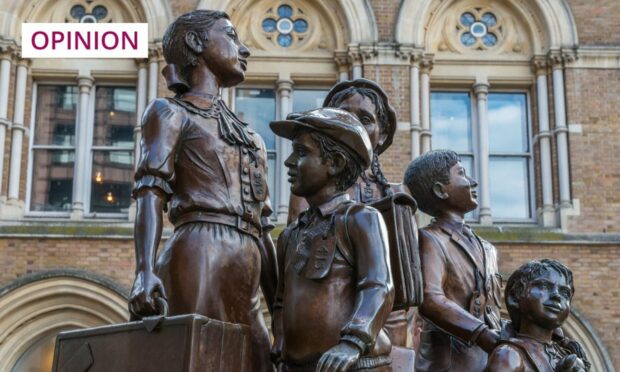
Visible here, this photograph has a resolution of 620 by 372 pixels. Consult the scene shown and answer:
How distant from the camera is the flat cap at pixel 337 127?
3.63 m

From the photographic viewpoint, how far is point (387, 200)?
12.3 feet

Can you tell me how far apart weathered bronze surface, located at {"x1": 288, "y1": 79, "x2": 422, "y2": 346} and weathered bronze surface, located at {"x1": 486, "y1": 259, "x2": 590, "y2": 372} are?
0.46 meters

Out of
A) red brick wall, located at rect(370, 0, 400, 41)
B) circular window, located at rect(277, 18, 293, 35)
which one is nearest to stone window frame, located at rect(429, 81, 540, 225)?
red brick wall, located at rect(370, 0, 400, 41)

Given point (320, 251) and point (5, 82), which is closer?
point (320, 251)

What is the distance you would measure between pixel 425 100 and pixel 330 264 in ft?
40.2

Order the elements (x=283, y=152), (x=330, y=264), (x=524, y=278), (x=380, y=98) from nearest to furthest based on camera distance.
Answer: (x=330, y=264) < (x=524, y=278) < (x=380, y=98) < (x=283, y=152)

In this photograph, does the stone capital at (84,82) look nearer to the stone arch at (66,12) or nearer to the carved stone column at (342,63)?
the stone arch at (66,12)

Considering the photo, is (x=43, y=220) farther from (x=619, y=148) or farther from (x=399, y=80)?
(x=619, y=148)

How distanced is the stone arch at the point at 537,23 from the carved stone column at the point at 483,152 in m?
1.06

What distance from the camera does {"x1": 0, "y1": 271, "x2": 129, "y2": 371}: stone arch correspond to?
1422cm

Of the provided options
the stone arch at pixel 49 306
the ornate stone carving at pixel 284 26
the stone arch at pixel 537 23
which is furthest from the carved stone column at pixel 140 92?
the stone arch at pixel 537 23

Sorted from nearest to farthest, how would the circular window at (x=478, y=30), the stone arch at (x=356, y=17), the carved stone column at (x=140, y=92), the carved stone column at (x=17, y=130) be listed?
the carved stone column at (x=17, y=130) < the carved stone column at (x=140, y=92) < the stone arch at (x=356, y=17) < the circular window at (x=478, y=30)

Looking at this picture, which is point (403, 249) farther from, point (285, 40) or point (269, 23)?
point (269, 23)

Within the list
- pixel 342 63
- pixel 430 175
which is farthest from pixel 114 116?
pixel 430 175
